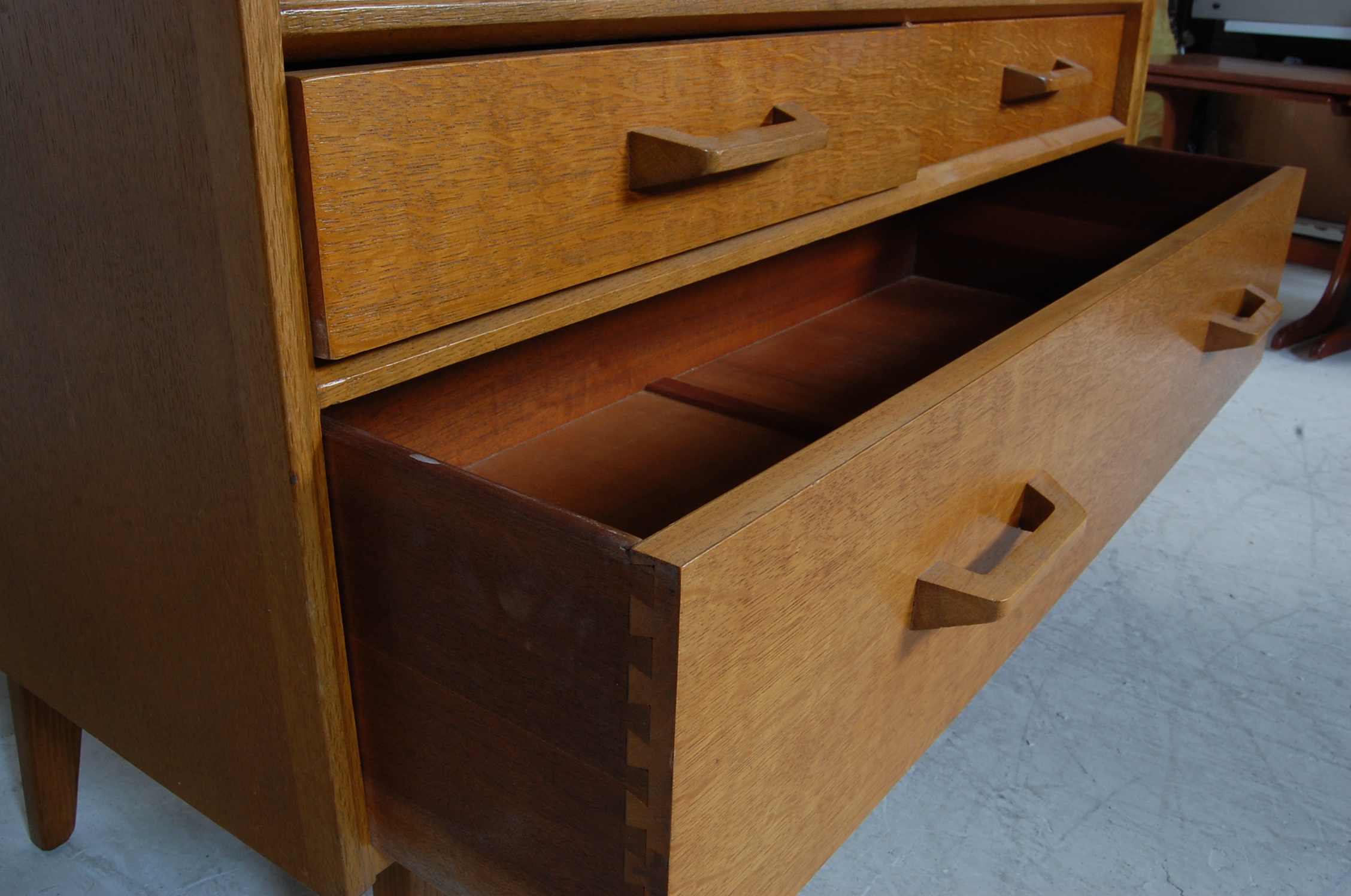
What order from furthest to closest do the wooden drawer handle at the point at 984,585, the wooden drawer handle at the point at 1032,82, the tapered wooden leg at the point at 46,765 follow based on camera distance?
1. the wooden drawer handle at the point at 1032,82
2. the tapered wooden leg at the point at 46,765
3. the wooden drawer handle at the point at 984,585

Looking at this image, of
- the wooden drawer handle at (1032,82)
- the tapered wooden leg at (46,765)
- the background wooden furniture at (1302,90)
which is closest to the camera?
the tapered wooden leg at (46,765)

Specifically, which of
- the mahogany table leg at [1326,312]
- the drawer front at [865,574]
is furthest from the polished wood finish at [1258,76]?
the drawer front at [865,574]

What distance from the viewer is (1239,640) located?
0.99 metres

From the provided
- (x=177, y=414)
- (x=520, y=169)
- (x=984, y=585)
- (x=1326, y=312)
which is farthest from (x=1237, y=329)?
(x=1326, y=312)

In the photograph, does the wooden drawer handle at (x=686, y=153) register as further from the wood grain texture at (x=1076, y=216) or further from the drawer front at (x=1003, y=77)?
the drawer front at (x=1003, y=77)

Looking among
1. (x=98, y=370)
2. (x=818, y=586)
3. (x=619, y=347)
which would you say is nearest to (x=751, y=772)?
(x=818, y=586)

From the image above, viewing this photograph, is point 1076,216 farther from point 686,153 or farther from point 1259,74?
point 1259,74

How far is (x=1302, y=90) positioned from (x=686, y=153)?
1.68 meters

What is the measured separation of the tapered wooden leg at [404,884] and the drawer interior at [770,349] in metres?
0.20

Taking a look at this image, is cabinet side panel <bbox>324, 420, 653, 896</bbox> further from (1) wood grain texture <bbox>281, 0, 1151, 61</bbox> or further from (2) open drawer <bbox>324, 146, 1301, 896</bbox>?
(1) wood grain texture <bbox>281, 0, 1151, 61</bbox>

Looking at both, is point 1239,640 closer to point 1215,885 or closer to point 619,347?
point 1215,885

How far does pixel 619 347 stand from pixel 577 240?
278 mm

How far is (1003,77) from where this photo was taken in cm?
83

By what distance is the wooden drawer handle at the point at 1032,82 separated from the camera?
830mm
